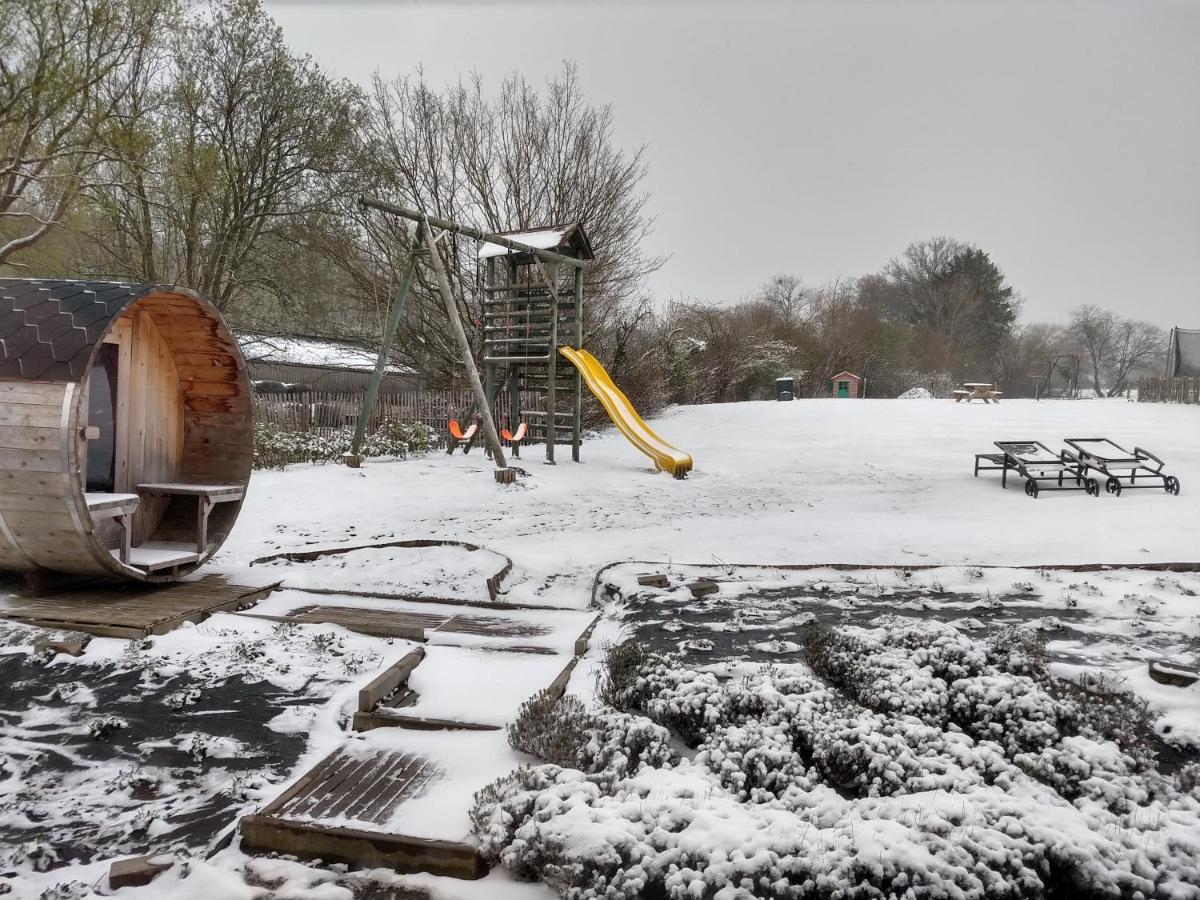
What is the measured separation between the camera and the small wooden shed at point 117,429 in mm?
3496

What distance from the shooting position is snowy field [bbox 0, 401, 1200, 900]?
193cm

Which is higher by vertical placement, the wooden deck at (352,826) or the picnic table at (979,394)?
the picnic table at (979,394)

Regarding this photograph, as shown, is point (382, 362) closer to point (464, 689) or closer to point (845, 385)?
point (464, 689)

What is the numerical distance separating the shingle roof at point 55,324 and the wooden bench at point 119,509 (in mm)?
676

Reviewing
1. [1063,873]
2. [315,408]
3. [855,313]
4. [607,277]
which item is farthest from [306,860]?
[855,313]

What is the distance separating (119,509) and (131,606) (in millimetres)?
517

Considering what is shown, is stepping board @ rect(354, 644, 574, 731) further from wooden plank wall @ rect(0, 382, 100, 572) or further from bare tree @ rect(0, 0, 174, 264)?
bare tree @ rect(0, 0, 174, 264)

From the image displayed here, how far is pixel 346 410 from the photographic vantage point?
13.1m

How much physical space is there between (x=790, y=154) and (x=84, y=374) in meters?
8.08

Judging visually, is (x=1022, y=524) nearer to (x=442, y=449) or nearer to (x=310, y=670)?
(x=310, y=670)

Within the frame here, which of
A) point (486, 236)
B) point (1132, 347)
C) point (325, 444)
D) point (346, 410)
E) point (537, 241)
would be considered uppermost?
point (537, 241)

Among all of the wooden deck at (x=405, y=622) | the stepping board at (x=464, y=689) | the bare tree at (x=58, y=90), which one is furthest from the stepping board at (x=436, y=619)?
the bare tree at (x=58, y=90)

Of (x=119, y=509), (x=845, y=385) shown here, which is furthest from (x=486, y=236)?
(x=845, y=385)

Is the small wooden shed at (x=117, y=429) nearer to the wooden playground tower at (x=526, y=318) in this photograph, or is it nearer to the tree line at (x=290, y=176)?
the wooden playground tower at (x=526, y=318)
